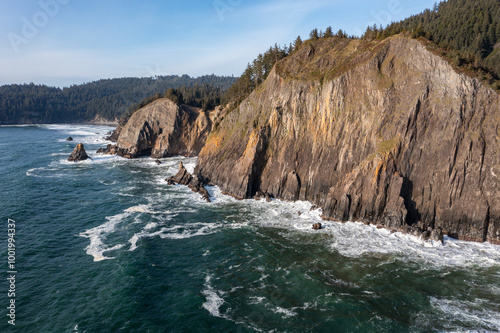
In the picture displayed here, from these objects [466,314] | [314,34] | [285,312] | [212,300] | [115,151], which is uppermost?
[314,34]

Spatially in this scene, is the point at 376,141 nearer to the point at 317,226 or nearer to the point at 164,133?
the point at 317,226

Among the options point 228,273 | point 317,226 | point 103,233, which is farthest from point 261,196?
point 103,233

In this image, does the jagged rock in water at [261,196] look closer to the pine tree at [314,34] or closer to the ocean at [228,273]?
the ocean at [228,273]

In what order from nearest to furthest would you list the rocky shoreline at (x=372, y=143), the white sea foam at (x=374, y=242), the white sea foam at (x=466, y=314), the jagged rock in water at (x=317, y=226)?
the white sea foam at (x=466, y=314) → the white sea foam at (x=374, y=242) → the rocky shoreline at (x=372, y=143) → the jagged rock in water at (x=317, y=226)

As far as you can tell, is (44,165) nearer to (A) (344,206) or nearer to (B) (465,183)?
(A) (344,206)

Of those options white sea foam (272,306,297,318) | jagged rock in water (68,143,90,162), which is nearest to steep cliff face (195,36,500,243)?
white sea foam (272,306,297,318)

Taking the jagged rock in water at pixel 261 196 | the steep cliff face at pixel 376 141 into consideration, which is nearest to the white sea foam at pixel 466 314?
the steep cliff face at pixel 376 141

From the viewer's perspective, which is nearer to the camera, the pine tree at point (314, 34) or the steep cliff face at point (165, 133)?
the pine tree at point (314, 34)

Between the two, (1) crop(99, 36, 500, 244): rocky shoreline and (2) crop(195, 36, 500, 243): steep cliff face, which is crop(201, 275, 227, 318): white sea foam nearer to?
(1) crop(99, 36, 500, 244): rocky shoreline
